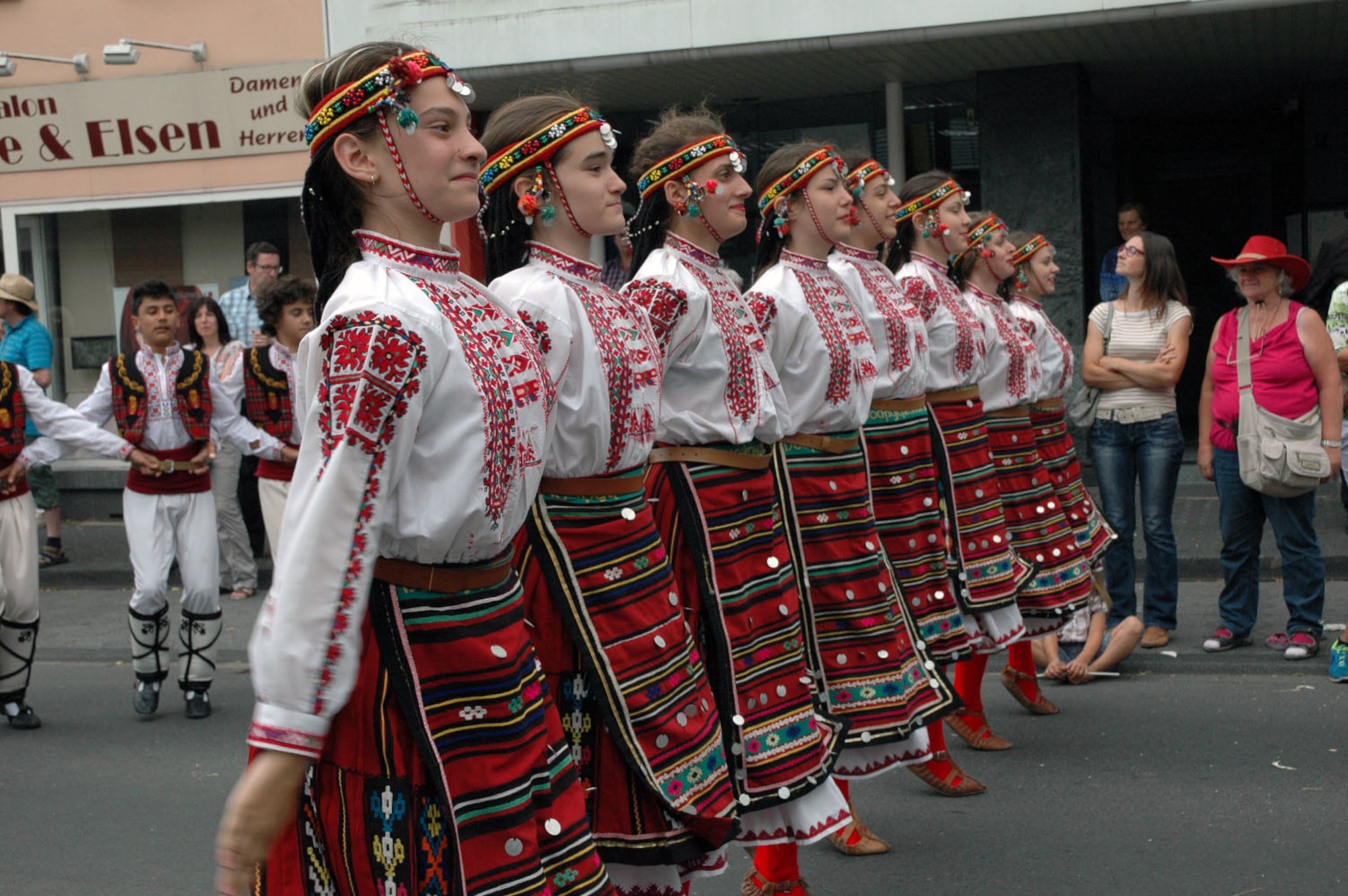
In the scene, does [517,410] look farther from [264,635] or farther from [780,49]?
[780,49]

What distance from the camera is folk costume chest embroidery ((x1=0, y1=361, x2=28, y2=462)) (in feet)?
23.0

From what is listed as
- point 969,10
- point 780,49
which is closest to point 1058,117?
point 969,10

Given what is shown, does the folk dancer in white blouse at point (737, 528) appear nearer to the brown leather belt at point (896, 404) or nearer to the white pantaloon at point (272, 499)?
the brown leather belt at point (896, 404)

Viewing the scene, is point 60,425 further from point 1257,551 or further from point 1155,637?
point 1257,551

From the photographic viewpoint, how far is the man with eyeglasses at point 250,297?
1120cm

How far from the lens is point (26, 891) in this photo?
486 cm

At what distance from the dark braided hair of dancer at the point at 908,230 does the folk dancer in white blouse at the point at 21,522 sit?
3.56 meters

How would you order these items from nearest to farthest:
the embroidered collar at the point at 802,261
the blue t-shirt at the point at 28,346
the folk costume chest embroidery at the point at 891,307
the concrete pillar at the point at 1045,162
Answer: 1. the embroidered collar at the point at 802,261
2. the folk costume chest embroidery at the point at 891,307
3. the blue t-shirt at the point at 28,346
4. the concrete pillar at the point at 1045,162

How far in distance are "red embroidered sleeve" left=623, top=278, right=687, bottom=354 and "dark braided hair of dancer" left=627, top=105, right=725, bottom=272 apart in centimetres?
35

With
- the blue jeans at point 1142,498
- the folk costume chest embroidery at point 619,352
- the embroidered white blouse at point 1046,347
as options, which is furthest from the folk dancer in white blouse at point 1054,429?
the folk costume chest embroidery at point 619,352

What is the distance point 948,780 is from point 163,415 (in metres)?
4.05

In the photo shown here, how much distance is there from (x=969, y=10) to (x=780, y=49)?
1.45 metres

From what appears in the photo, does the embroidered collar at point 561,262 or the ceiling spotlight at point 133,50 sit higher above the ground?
the ceiling spotlight at point 133,50

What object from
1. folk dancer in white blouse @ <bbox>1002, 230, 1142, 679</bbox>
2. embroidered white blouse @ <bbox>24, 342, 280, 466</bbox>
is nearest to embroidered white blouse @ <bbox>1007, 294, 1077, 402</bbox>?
folk dancer in white blouse @ <bbox>1002, 230, 1142, 679</bbox>
